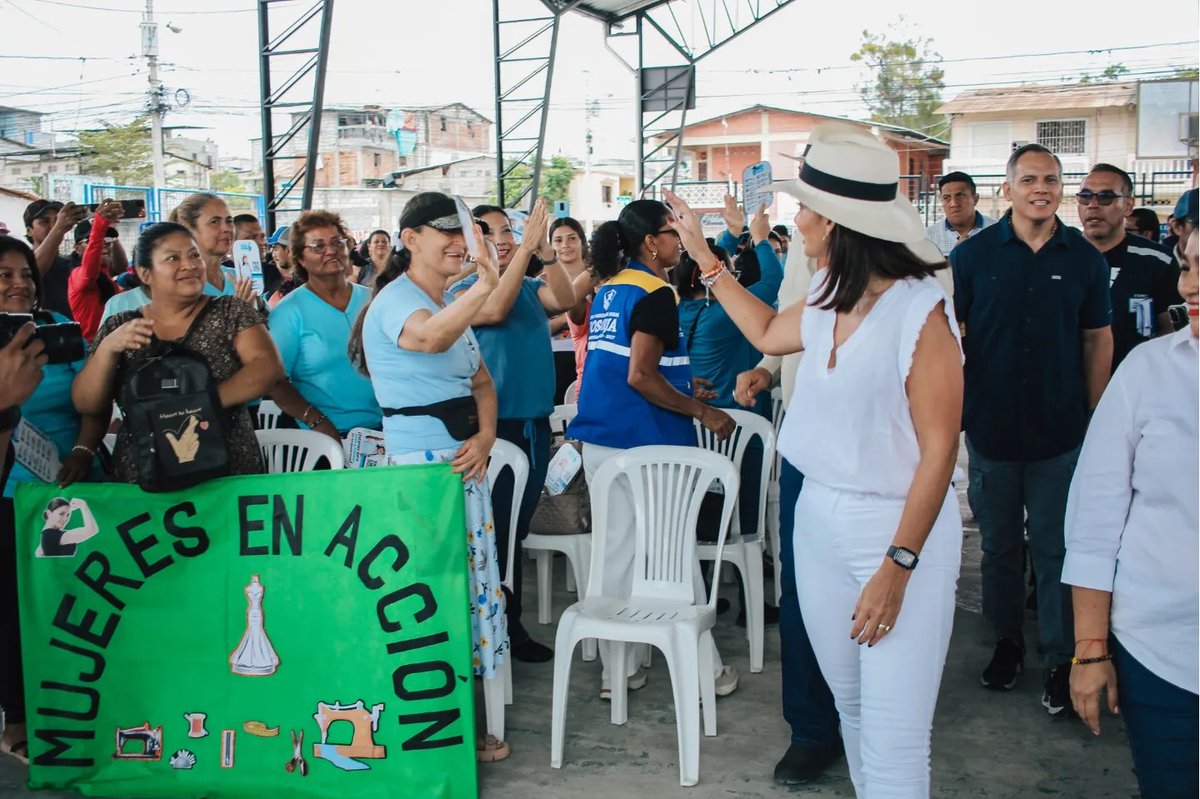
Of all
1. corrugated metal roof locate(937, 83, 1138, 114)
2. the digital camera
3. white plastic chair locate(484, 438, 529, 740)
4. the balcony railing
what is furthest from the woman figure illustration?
the balcony railing

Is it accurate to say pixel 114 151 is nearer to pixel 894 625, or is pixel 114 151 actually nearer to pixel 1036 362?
pixel 1036 362

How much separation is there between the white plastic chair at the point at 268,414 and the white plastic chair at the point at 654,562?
1.84m

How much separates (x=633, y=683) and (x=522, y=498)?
74 centimetres

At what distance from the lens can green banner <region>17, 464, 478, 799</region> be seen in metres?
2.92

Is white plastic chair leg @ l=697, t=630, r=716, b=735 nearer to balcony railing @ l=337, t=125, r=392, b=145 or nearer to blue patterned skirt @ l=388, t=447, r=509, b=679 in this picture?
blue patterned skirt @ l=388, t=447, r=509, b=679

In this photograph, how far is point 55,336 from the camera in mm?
2969

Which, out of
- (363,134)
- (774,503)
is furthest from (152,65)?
(774,503)

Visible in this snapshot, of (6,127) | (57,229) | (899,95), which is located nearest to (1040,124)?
(899,95)

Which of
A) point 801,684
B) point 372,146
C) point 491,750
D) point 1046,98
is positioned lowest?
point 491,750

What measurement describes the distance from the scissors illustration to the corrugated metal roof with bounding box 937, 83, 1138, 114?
33179mm

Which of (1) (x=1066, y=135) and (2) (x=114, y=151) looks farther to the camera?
(1) (x=1066, y=135)

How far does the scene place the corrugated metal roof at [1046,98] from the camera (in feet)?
104

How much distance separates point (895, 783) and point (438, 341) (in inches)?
62.8

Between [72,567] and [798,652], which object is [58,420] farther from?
[798,652]
